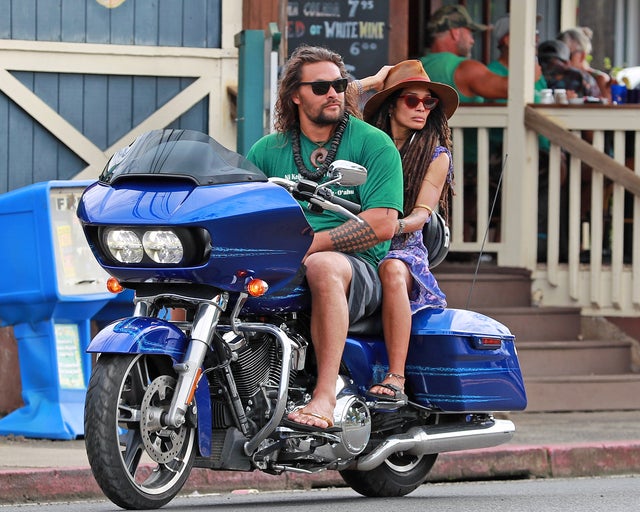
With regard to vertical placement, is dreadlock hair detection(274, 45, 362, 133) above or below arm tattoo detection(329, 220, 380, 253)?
above

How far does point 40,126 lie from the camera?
390 inches

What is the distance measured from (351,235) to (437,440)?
1.02m

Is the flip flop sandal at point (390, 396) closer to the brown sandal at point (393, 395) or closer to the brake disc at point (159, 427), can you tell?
the brown sandal at point (393, 395)

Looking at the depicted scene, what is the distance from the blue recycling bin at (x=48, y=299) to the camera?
8.59 metres

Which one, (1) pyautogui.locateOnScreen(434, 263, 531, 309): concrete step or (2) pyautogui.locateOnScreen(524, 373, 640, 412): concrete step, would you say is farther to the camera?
(1) pyautogui.locateOnScreen(434, 263, 531, 309): concrete step

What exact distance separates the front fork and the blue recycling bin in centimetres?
339

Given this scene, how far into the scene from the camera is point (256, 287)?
5410 mm

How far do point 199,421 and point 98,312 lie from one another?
3.69 m

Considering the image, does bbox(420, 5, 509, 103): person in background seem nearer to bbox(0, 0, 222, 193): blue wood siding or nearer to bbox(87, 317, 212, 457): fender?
bbox(0, 0, 222, 193): blue wood siding

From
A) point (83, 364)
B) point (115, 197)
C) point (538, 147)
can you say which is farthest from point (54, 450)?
point (538, 147)

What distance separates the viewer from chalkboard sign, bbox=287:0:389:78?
11.5 meters

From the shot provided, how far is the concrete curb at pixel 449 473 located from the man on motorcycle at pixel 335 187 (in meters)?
1.75

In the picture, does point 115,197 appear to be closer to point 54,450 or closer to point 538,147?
point 54,450

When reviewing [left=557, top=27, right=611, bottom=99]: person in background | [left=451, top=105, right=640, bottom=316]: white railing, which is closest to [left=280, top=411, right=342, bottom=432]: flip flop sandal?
[left=451, top=105, right=640, bottom=316]: white railing
